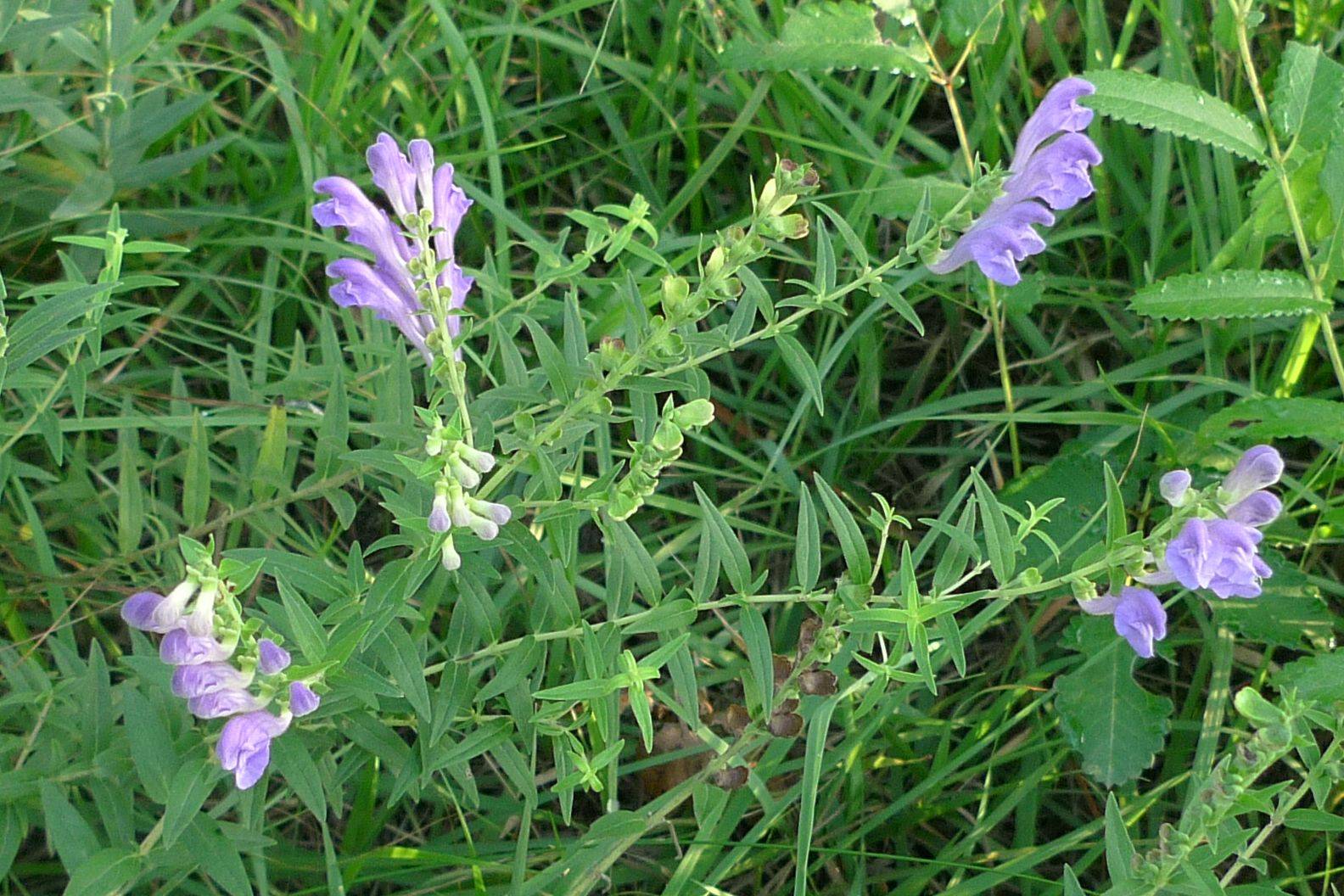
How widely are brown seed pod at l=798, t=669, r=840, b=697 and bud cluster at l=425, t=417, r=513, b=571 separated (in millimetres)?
862

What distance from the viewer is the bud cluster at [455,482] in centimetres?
219

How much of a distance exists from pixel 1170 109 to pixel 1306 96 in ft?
1.31

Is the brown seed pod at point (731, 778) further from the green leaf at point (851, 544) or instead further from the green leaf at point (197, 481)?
the green leaf at point (197, 481)

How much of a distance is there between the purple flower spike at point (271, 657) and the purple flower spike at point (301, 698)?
0.13ft

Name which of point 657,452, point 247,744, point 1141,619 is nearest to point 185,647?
point 247,744

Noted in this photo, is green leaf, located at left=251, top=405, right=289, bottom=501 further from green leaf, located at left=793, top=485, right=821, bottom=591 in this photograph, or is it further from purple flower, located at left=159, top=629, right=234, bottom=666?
green leaf, located at left=793, top=485, right=821, bottom=591

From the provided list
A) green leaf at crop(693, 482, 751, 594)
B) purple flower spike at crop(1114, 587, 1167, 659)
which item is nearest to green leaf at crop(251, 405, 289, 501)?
green leaf at crop(693, 482, 751, 594)

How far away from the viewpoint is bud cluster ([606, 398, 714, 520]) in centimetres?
227

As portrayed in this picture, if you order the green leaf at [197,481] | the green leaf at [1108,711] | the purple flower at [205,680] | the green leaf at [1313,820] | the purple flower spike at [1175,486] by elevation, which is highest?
the purple flower spike at [1175,486]

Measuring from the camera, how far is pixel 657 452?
233 cm

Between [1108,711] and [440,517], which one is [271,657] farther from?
[1108,711]

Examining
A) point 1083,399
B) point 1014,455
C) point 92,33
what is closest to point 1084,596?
point 1014,455

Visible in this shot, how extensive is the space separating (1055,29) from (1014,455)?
1.78 meters

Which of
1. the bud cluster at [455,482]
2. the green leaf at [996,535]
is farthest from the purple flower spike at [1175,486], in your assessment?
the bud cluster at [455,482]
